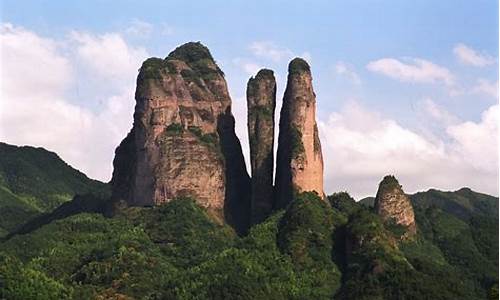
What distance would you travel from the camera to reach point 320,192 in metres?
105

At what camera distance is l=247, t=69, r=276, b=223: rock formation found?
107 meters

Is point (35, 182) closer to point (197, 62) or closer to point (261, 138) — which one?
point (197, 62)

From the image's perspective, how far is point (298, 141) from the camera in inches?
4045

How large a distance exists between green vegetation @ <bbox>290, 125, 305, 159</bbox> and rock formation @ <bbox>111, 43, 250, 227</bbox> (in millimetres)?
8716

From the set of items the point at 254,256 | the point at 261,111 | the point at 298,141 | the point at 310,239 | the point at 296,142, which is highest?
the point at 261,111

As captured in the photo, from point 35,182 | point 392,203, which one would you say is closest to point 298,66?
point 392,203

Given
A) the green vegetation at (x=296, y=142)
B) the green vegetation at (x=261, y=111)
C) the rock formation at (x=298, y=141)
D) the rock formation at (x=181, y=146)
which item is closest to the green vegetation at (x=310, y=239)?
the rock formation at (x=298, y=141)

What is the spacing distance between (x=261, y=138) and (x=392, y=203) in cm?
1489

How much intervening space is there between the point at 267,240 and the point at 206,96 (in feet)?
68.3

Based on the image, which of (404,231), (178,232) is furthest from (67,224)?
(404,231)

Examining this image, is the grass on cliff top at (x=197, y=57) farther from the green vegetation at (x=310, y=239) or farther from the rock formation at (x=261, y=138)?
the green vegetation at (x=310, y=239)

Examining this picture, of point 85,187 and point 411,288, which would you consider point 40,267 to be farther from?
point 85,187

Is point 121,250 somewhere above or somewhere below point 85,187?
below

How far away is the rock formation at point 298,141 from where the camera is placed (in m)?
102
